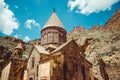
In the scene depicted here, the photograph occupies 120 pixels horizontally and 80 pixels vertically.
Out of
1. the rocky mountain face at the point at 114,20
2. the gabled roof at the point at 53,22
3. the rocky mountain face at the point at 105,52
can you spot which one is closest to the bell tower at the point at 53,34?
the gabled roof at the point at 53,22

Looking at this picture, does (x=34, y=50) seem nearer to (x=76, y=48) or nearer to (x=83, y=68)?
(x=76, y=48)

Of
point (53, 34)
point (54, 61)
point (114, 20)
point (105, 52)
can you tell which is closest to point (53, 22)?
point (53, 34)

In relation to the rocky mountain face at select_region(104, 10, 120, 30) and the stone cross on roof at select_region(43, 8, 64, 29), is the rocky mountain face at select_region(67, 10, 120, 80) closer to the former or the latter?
the stone cross on roof at select_region(43, 8, 64, 29)

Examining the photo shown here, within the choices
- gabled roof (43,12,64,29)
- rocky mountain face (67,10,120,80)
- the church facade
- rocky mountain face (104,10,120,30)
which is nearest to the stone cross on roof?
gabled roof (43,12,64,29)

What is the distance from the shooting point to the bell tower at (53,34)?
18031 mm

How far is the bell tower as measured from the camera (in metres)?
18.0

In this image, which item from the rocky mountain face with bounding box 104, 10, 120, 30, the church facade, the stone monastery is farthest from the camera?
the rocky mountain face with bounding box 104, 10, 120, 30

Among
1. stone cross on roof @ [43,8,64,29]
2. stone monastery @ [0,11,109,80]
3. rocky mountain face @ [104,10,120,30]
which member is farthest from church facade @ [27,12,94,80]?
rocky mountain face @ [104,10,120,30]

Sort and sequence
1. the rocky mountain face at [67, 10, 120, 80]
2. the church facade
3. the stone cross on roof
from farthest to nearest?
the rocky mountain face at [67, 10, 120, 80] < the stone cross on roof < the church facade

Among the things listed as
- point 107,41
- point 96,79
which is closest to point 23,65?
point 96,79

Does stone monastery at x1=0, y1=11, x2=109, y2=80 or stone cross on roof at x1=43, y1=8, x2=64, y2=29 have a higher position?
stone cross on roof at x1=43, y1=8, x2=64, y2=29

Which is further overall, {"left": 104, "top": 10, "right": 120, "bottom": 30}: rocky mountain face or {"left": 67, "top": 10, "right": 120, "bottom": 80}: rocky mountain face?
{"left": 104, "top": 10, "right": 120, "bottom": 30}: rocky mountain face

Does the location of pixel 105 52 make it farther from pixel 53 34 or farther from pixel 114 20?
pixel 114 20

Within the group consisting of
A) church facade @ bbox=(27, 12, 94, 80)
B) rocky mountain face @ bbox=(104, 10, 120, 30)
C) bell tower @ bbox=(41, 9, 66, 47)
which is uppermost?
rocky mountain face @ bbox=(104, 10, 120, 30)
